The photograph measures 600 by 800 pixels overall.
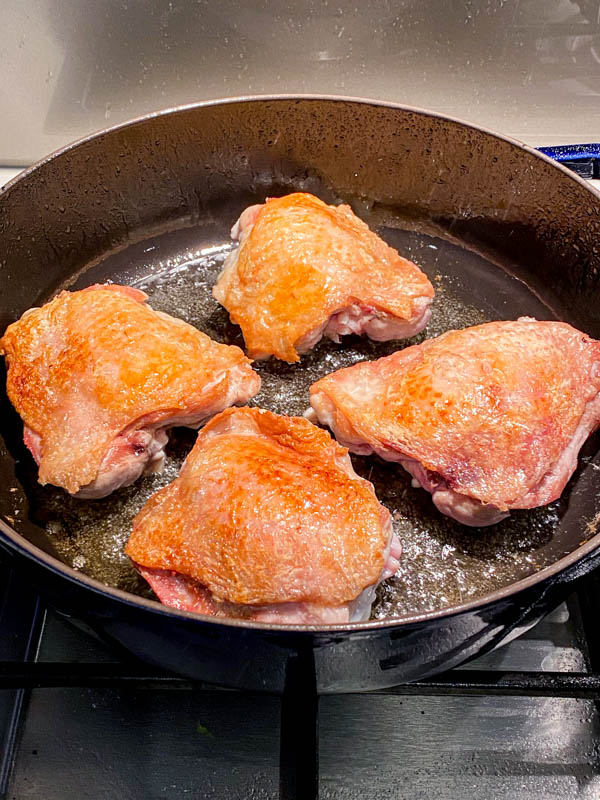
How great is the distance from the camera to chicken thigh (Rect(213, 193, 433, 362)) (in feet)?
5.65

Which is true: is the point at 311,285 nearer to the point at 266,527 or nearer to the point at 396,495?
the point at 396,495

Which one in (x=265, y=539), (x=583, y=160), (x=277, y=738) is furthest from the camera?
(x=583, y=160)

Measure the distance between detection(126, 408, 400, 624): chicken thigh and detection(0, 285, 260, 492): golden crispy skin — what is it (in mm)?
179

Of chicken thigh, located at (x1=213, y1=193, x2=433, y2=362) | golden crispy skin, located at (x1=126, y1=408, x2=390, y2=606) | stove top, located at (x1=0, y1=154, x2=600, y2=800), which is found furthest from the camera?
chicken thigh, located at (x1=213, y1=193, x2=433, y2=362)

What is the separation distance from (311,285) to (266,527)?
692mm

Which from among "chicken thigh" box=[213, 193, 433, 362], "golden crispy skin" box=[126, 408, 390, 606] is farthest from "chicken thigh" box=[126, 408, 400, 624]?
"chicken thigh" box=[213, 193, 433, 362]

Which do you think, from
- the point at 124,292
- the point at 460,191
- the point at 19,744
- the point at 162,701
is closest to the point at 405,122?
the point at 460,191

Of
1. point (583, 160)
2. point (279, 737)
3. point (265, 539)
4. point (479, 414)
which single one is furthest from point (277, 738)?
point (583, 160)

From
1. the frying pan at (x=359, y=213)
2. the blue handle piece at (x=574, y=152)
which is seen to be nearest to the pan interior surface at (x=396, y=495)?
the frying pan at (x=359, y=213)

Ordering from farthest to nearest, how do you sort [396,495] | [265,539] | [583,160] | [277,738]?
[583,160] < [396,495] < [277,738] < [265,539]

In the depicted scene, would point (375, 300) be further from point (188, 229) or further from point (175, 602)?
point (175, 602)

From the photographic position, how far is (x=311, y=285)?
1.72 meters

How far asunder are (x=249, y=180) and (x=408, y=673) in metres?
1.54

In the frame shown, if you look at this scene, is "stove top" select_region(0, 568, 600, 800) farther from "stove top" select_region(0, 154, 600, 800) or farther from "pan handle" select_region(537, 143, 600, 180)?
"pan handle" select_region(537, 143, 600, 180)
